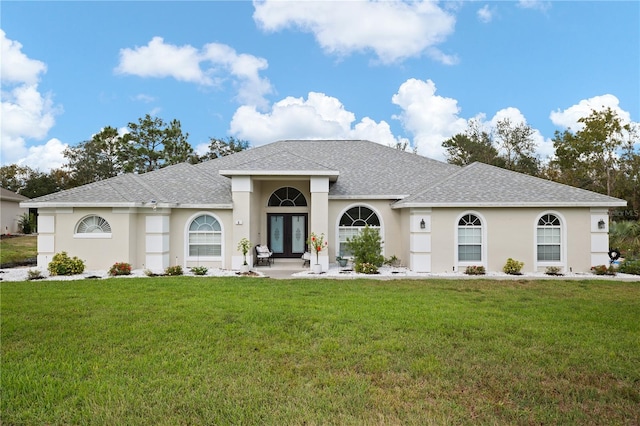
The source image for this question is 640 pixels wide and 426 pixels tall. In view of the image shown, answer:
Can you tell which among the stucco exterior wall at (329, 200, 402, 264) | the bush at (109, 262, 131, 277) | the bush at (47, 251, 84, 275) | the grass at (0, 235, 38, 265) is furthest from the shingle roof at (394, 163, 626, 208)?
the grass at (0, 235, 38, 265)

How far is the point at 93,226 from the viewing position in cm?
1441

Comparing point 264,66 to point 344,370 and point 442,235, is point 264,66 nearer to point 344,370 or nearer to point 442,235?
point 442,235

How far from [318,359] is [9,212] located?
132 feet

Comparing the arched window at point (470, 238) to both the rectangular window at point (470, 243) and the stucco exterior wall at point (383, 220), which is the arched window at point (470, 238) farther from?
the stucco exterior wall at point (383, 220)

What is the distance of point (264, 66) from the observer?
21734 mm

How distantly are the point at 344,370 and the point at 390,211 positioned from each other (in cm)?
1191

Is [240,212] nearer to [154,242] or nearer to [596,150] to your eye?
[154,242]

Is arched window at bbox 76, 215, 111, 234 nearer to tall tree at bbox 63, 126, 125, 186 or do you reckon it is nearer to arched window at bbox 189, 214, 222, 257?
arched window at bbox 189, 214, 222, 257

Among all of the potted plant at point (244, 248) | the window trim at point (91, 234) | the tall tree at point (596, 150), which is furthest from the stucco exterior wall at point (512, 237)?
the tall tree at point (596, 150)

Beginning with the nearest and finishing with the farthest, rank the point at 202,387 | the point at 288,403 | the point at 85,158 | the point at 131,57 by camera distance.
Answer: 1. the point at 288,403
2. the point at 202,387
3. the point at 131,57
4. the point at 85,158

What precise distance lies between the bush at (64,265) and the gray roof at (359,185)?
211 centimetres

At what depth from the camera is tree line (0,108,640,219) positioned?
29.5m

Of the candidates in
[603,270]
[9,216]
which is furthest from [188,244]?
[9,216]

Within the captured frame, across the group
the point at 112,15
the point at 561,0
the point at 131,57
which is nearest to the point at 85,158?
the point at 131,57
